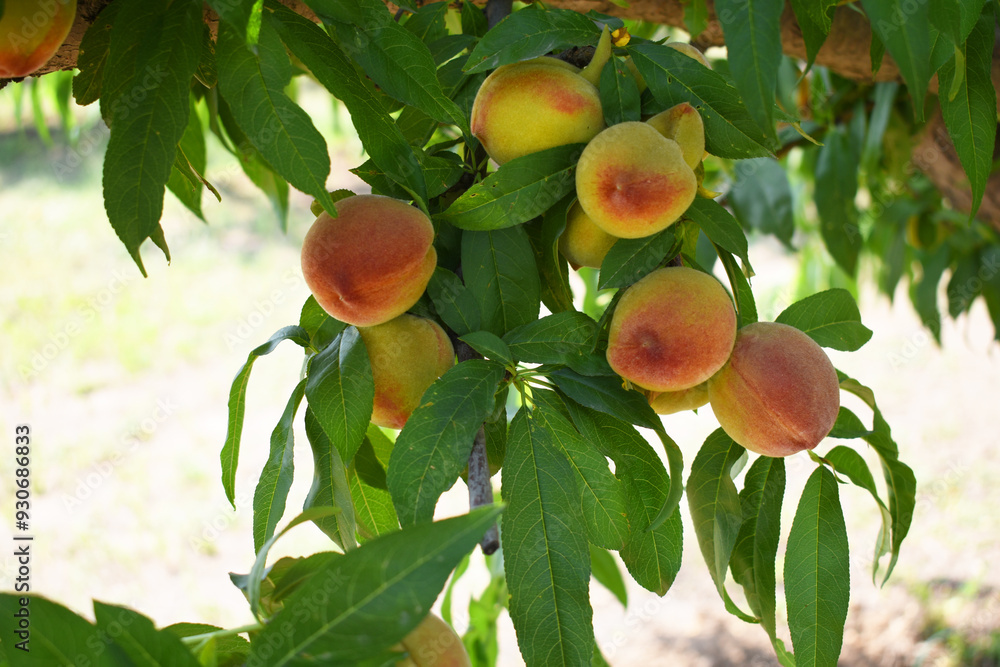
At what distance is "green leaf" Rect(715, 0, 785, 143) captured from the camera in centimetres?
36

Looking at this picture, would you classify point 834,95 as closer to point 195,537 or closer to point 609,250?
point 609,250

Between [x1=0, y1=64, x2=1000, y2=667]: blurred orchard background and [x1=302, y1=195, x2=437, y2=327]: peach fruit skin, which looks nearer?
[x1=302, y1=195, x2=437, y2=327]: peach fruit skin

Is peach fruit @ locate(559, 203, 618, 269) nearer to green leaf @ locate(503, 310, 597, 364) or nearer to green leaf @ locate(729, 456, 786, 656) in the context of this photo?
green leaf @ locate(503, 310, 597, 364)

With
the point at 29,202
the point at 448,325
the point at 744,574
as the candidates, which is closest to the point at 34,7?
the point at 448,325

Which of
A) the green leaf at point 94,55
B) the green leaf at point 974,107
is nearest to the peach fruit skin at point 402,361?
the green leaf at point 94,55

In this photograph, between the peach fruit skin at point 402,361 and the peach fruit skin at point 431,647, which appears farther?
the peach fruit skin at point 402,361

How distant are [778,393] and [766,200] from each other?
0.67 m

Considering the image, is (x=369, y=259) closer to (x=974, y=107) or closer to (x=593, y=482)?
(x=593, y=482)

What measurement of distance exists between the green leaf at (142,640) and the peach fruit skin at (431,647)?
0.10 m

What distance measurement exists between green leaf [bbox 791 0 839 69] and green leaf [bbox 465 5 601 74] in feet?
0.41

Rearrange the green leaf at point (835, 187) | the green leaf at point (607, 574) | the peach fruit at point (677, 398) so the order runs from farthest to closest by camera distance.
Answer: the green leaf at point (835, 187) → the green leaf at point (607, 574) → the peach fruit at point (677, 398)

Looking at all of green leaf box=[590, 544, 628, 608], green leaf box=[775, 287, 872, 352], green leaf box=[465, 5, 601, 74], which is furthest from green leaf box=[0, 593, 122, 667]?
green leaf box=[590, 544, 628, 608]

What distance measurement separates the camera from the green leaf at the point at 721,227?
1.55ft

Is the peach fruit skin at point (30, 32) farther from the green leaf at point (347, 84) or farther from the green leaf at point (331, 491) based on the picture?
the green leaf at point (331, 491)
